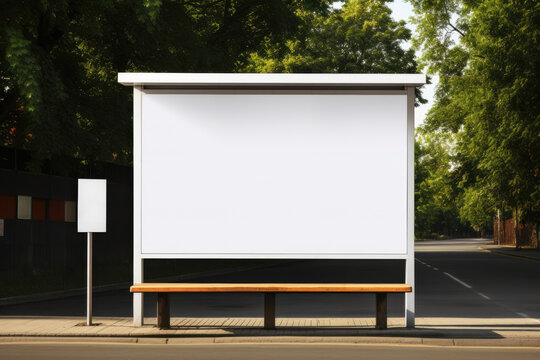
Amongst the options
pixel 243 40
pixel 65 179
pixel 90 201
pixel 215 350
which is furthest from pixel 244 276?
pixel 215 350

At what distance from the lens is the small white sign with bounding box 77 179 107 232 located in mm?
13211

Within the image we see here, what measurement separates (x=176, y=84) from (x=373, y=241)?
391cm

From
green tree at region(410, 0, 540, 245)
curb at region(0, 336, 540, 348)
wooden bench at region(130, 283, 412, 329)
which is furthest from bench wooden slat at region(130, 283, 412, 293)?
green tree at region(410, 0, 540, 245)

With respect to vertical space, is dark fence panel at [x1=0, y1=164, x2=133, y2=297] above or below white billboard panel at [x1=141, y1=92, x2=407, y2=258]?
below

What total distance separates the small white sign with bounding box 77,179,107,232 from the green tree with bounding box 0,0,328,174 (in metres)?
5.57

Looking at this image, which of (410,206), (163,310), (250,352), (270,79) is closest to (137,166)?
(163,310)

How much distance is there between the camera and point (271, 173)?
1316 centimetres

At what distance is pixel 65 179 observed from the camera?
2698cm

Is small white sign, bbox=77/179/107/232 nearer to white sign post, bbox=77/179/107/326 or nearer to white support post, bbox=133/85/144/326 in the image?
white sign post, bbox=77/179/107/326

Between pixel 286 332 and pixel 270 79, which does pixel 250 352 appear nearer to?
pixel 286 332

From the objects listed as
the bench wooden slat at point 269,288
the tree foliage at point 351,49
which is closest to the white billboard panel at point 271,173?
the bench wooden slat at point 269,288

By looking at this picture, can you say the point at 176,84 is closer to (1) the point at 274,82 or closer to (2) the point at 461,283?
(1) the point at 274,82

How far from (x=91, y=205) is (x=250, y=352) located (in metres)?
3.96

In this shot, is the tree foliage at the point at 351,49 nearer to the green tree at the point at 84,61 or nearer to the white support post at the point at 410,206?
the green tree at the point at 84,61
